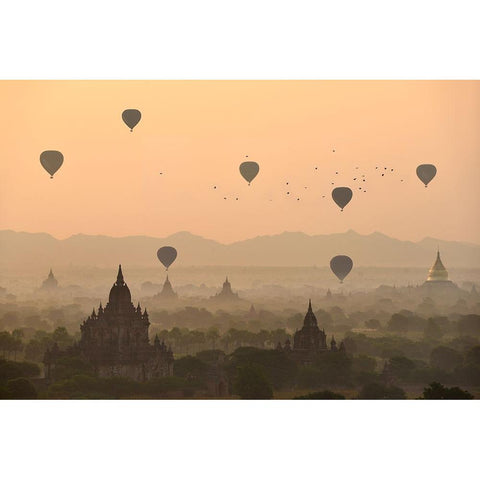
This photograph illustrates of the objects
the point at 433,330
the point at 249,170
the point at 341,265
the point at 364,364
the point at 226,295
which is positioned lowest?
the point at 364,364

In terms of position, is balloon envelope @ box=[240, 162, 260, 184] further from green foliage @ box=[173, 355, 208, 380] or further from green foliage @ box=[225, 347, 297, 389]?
green foliage @ box=[173, 355, 208, 380]

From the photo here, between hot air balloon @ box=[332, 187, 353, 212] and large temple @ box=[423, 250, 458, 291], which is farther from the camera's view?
hot air balloon @ box=[332, 187, 353, 212]

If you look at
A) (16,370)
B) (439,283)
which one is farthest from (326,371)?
(16,370)

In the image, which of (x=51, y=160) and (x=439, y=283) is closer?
(x=439, y=283)

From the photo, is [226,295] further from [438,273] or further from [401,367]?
[438,273]

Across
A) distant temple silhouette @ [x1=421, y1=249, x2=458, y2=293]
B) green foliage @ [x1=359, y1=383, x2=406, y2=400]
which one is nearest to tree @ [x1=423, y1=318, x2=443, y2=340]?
distant temple silhouette @ [x1=421, y1=249, x2=458, y2=293]

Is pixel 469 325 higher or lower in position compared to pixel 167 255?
lower
